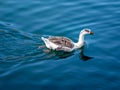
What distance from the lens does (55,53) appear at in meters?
19.2

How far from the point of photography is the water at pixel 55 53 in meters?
16.6

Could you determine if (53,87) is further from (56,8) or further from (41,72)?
(56,8)

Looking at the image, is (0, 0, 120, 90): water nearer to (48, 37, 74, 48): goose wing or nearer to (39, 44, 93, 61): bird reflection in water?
(39, 44, 93, 61): bird reflection in water

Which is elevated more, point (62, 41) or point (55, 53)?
point (62, 41)

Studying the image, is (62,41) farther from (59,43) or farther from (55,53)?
(55,53)

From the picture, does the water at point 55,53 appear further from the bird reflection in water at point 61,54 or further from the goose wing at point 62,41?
the goose wing at point 62,41

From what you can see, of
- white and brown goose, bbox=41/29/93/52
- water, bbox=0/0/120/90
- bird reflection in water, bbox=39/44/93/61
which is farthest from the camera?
white and brown goose, bbox=41/29/93/52

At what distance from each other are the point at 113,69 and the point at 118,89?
161cm

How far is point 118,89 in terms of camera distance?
1616 centimetres

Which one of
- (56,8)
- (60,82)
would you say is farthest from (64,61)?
(56,8)

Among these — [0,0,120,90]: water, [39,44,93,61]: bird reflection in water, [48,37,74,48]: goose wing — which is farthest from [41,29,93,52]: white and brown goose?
[0,0,120,90]: water

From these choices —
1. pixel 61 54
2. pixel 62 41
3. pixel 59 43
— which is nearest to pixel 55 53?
pixel 61 54

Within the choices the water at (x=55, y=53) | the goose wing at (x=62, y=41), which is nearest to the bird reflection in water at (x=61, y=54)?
the water at (x=55, y=53)

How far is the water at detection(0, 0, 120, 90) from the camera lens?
54.5ft
